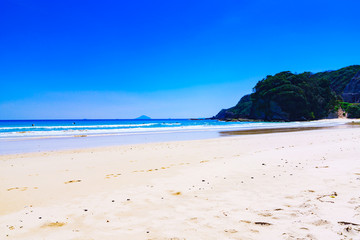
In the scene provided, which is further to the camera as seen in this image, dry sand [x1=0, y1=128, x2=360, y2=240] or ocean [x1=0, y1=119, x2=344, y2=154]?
ocean [x1=0, y1=119, x2=344, y2=154]

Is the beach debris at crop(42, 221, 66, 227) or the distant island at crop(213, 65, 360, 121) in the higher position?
the distant island at crop(213, 65, 360, 121)

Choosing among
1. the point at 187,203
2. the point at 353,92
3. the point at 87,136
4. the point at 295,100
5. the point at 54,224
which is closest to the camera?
the point at 54,224

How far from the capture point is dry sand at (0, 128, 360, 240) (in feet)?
10.5

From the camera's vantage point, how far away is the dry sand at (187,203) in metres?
3.21

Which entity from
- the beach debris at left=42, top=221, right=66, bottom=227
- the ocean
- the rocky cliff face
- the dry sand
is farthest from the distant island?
the beach debris at left=42, top=221, right=66, bottom=227

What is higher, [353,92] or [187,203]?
[353,92]

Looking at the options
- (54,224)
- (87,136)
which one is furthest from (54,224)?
(87,136)

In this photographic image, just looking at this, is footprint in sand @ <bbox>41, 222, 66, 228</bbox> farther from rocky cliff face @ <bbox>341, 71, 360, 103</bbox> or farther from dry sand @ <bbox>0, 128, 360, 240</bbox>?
rocky cliff face @ <bbox>341, 71, 360, 103</bbox>

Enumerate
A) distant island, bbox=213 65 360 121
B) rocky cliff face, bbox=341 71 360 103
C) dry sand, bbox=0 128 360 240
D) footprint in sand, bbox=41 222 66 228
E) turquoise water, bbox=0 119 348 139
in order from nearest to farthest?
dry sand, bbox=0 128 360 240 → footprint in sand, bbox=41 222 66 228 → turquoise water, bbox=0 119 348 139 → distant island, bbox=213 65 360 121 → rocky cliff face, bbox=341 71 360 103

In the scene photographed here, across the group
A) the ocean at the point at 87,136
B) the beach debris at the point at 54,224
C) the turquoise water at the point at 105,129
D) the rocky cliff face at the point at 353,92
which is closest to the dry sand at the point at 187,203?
the beach debris at the point at 54,224

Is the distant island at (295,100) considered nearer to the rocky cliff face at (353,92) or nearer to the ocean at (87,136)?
the rocky cliff face at (353,92)

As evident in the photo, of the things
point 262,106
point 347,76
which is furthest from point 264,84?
point 347,76

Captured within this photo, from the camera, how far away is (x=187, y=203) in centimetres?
432

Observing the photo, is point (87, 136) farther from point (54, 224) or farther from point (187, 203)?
point (187, 203)
